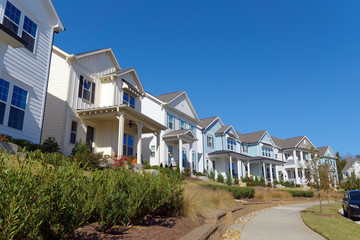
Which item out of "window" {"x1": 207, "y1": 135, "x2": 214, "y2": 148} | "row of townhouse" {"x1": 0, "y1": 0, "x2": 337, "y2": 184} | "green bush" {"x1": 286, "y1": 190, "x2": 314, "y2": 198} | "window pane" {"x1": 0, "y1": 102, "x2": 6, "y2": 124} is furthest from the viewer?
"window" {"x1": 207, "y1": 135, "x2": 214, "y2": 148}

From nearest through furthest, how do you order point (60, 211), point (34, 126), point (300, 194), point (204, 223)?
point (60, 211) → point (204, 223) → point (34, 126) → point (300, 194)

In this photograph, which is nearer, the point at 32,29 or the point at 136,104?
the point at 32,29

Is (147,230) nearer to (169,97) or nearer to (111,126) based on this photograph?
(111,126)

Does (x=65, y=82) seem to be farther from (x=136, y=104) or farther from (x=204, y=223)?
(x=204, y=223)

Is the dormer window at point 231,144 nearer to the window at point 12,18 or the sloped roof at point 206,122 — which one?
the sloped roof at point 206,122

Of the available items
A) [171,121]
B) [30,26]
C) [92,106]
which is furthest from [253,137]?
[30,26]

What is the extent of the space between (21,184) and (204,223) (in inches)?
234

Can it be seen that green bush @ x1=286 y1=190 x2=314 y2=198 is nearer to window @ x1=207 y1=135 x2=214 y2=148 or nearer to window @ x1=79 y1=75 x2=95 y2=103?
window @ x1=207 y1=135 x2=214 y2=148

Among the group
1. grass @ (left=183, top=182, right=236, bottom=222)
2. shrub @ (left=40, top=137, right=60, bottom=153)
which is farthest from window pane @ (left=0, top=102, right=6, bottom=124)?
grass @ (left=183, top=182, right=236, bottom=222)

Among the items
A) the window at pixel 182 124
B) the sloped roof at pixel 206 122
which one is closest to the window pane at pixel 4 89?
the window at pixel 182 124

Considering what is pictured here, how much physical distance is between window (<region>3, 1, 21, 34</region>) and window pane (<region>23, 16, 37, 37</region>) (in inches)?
18.1

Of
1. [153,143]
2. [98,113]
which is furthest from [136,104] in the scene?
[98,113]

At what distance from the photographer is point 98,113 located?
18078mm

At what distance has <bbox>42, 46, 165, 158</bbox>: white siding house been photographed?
56.8 feet
